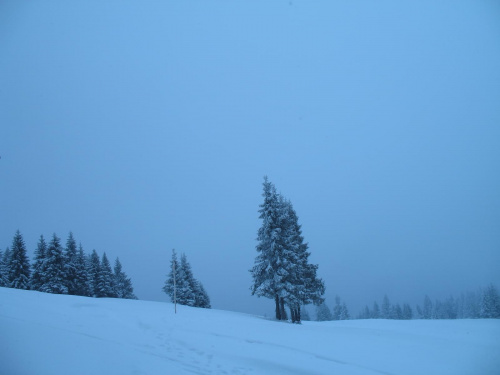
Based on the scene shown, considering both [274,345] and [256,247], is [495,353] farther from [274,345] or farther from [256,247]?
[256,247]

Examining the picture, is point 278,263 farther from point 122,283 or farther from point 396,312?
point 396,312

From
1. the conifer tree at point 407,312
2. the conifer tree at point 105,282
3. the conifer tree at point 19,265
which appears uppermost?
the conifer tree at point 19,265

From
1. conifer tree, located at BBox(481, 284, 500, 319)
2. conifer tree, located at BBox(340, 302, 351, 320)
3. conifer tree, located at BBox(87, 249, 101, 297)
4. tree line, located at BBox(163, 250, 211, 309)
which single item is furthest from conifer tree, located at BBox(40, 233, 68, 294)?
conifer tree, located at BBox(340, 302, 351, 320)

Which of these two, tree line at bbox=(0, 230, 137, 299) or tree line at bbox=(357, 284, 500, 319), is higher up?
tree line at bbox=(0, 230, 137, 299)

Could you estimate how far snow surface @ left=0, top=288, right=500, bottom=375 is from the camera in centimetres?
768

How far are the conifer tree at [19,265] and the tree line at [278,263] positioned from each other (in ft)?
105

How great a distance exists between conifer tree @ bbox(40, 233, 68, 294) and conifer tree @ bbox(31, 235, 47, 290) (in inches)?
22.8

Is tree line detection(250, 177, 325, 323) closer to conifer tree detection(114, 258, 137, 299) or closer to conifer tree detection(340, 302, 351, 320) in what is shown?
conifer tree detection(114, 258, 137, 299)

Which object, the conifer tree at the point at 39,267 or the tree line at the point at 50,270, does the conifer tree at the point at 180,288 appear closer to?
the tree line at the point at 50,270

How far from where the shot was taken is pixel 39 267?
39000 millimetres

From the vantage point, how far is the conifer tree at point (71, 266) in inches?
1523

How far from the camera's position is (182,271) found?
1892 inches

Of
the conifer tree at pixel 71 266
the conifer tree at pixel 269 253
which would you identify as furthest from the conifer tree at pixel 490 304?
the conifer tree at pixel 71 266

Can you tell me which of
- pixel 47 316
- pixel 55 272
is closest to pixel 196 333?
pixel 47 316
